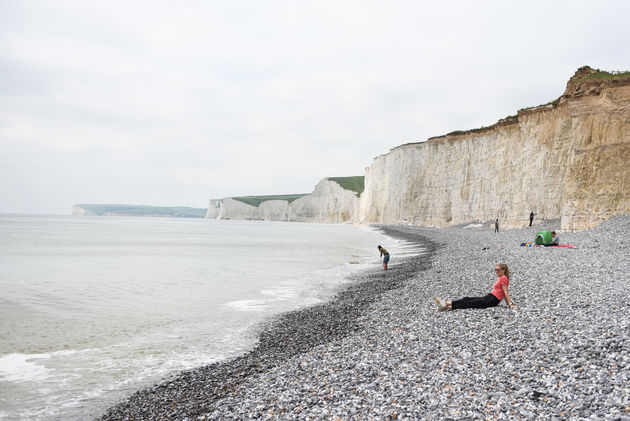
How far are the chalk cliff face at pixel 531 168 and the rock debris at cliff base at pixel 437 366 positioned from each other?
48.1 feet

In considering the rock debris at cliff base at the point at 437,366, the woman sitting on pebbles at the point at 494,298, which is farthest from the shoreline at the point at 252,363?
the woman sitting on pebbles at the point at 494,298

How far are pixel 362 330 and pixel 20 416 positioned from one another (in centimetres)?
606

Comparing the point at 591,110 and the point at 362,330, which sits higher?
the point at 591,110

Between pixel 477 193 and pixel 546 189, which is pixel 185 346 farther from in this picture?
pixel 477 193

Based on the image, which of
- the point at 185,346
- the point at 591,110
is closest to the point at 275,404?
the point at 185,346

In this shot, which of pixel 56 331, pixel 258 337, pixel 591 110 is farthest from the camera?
pixel 591 110

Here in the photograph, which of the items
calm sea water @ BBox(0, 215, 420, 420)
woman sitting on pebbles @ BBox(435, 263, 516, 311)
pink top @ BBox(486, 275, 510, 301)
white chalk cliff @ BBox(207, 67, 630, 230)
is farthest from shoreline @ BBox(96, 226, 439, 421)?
white chalk cliff @ BBox(207, 67, 630, 230)

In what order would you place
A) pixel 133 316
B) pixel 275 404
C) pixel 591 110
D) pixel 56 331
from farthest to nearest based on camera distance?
1. pixel 591 110
2. pixel 133 316
3. pixel 56 331
4. pixel 275 404

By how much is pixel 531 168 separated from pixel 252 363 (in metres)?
36.0

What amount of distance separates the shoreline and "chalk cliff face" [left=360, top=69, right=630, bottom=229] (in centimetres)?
1659

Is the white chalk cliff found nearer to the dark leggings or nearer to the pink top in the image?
the pink top

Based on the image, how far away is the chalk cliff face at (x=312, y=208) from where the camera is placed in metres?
118

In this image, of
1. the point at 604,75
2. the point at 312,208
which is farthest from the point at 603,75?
the point at 312,208

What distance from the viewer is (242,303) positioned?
45.1 feet
